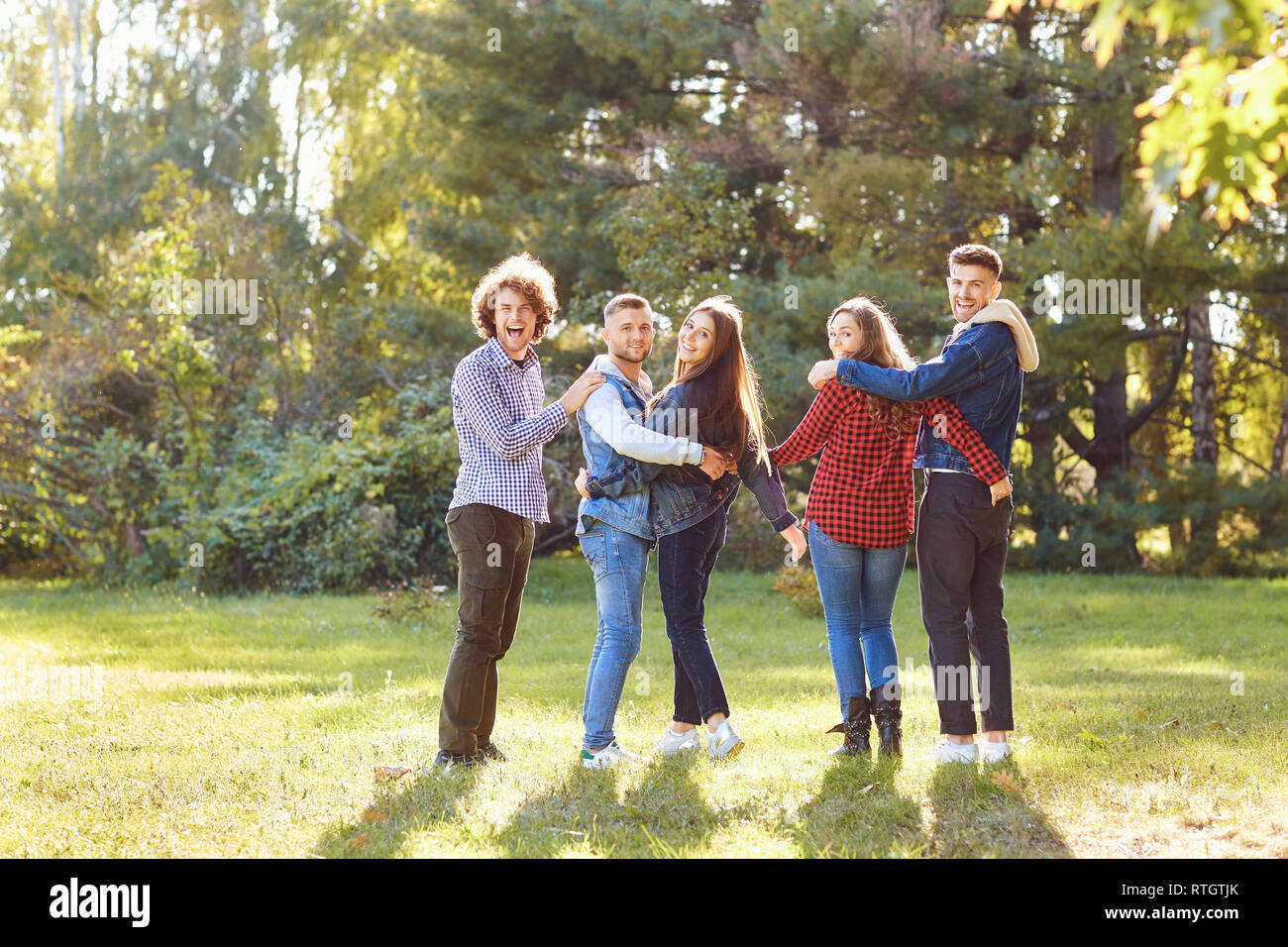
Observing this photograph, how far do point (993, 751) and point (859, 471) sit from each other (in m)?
1.21

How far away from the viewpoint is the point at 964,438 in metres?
4.42

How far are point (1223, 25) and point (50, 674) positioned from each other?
6.97 m

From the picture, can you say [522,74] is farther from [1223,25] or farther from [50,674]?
[1223,25]

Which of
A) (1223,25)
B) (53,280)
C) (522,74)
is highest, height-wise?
(522,74)

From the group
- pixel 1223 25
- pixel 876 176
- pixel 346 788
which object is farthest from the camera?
pixel 876 176

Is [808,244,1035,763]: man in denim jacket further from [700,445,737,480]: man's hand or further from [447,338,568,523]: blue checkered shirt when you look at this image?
Result: [447,338,568,523]: blue checkered shirt

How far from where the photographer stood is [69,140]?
69.9 ft

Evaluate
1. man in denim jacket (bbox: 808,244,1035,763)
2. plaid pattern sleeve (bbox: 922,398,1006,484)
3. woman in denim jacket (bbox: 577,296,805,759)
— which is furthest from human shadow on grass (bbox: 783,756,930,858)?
plaid pattern sleeve (bbox: 922,398,1006,484)

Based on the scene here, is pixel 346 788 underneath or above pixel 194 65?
underneath

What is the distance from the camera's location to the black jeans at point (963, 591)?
14.5 feet

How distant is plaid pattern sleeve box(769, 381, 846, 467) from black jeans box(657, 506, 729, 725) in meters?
0.34

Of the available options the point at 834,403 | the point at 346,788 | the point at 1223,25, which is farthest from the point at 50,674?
the point at 1223,25
